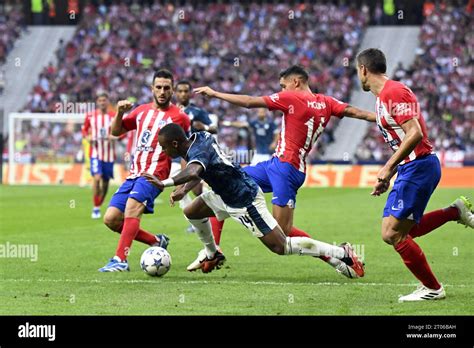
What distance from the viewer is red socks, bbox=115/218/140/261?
1134 cm

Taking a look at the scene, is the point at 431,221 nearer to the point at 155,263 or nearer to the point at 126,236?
the point at 155,263

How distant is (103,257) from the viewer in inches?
511

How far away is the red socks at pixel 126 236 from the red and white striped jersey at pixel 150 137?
0.66 m

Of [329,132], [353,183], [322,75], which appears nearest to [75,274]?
[353,183]

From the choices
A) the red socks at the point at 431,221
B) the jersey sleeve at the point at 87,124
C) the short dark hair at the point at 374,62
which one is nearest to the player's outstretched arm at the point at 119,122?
the short dark hair at the point at 374,62

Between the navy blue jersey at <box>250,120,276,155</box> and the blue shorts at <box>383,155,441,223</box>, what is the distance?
13.6 metres

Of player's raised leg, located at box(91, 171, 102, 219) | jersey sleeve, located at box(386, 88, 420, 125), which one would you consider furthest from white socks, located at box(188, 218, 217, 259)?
player's raised leg, located at box(91, 171, 102, 219)

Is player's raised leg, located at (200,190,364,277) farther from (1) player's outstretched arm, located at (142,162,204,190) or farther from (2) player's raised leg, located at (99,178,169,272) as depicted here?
(2) player's raised leg, located at (99,178,169,272)

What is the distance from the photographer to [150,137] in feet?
38.8

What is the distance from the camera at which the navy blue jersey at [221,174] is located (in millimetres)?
9594

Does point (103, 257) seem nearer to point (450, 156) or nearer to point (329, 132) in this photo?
point (450, 156)

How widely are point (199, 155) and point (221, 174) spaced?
53 cm

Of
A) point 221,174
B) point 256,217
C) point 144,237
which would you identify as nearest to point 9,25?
point 144,237
